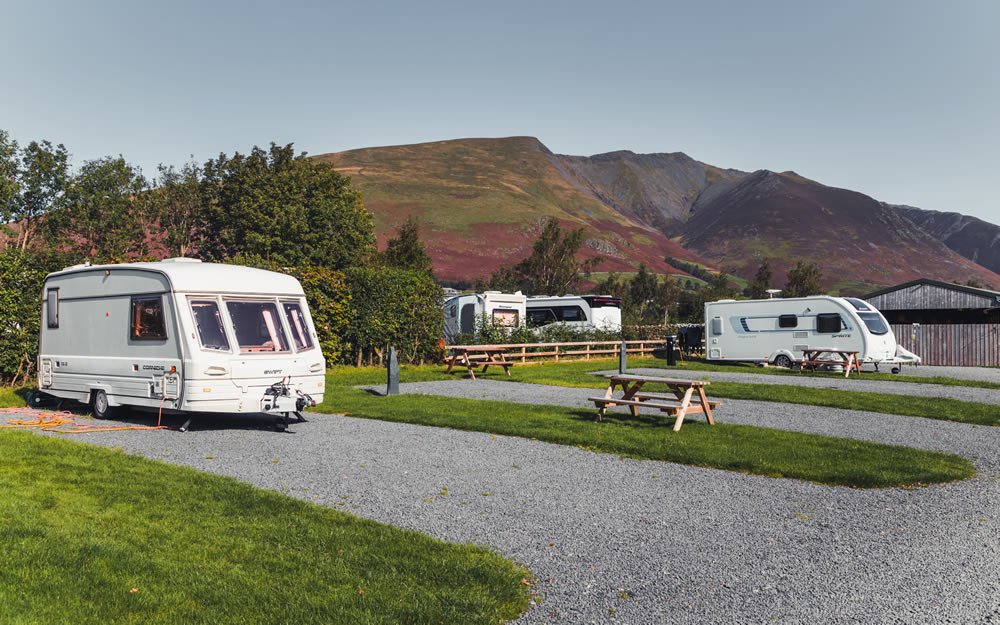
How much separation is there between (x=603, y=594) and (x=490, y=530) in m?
1.47

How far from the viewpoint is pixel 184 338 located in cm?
1018

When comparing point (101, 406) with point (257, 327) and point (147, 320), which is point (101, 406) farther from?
point (257, 327)

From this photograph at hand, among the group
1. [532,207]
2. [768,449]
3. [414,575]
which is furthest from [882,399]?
[532,207]

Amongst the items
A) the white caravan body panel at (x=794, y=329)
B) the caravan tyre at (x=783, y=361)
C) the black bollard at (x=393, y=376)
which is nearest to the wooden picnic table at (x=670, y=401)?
the black bollard at (x=393, y=376)

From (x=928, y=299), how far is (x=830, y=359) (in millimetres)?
12047

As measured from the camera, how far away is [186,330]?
1020cm

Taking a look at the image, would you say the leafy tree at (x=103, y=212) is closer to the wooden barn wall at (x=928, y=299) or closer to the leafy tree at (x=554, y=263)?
the leafy tree at (x=554, y=263)

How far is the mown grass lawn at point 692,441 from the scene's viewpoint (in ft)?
25.8

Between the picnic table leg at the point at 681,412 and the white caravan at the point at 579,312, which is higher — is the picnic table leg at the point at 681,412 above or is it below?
below

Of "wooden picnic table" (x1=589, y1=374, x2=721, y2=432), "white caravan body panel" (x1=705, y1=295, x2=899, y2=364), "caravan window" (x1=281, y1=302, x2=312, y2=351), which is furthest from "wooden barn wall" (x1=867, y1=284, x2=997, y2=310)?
"caravan window" (x1=281, y1=302, x2=312, y2=351)

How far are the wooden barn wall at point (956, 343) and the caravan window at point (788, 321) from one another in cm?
616

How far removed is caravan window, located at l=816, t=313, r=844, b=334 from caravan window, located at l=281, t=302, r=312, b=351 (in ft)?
60.4

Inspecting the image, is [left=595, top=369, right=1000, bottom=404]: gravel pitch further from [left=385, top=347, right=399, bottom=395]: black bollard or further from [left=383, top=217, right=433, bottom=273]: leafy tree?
[left=383, top=217, right=433, bottom=273]: leafy tree

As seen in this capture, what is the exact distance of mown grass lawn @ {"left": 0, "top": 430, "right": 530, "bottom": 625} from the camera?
4.06 metres
